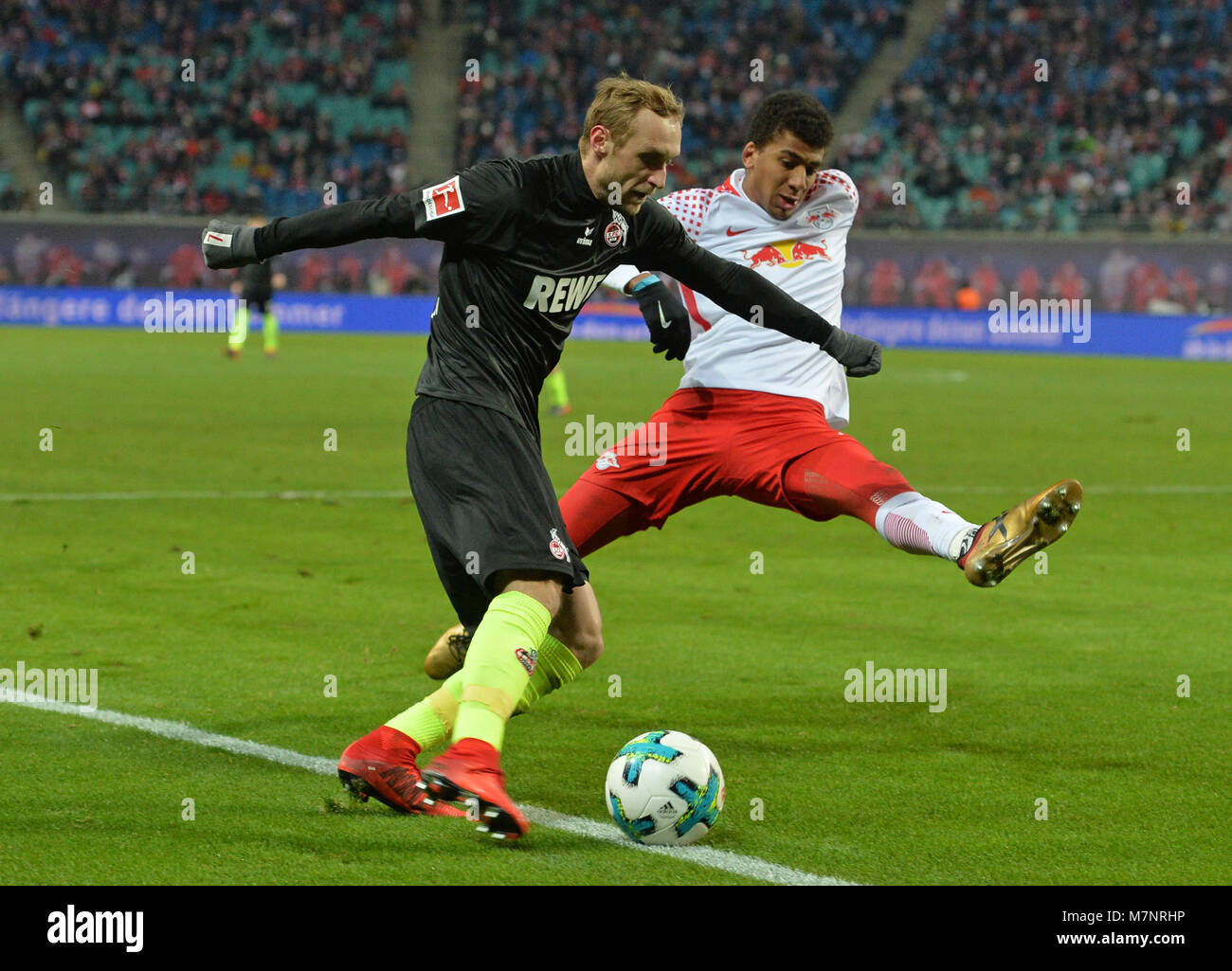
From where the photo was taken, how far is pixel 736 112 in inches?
1565

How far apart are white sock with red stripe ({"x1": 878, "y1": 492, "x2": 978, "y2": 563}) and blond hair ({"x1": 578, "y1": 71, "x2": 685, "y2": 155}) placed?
5.78ft

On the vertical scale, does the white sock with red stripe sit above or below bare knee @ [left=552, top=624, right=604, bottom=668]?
above

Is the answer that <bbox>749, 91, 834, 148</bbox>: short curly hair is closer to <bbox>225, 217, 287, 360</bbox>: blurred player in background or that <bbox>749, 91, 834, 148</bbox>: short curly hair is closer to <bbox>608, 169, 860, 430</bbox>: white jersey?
<bbox>608, 169, 860, 430</bbox>: white jersey

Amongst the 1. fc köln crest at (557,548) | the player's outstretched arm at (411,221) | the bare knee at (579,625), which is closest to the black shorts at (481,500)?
the 1. fc köln crest at (557,548)

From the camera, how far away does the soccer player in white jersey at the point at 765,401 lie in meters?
5.83

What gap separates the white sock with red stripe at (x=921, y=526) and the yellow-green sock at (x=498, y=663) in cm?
165

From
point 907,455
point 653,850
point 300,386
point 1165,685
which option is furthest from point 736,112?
point 653,850

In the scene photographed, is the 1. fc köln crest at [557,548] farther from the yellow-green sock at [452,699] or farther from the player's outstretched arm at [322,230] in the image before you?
the player's outstretched arm at [322,230]

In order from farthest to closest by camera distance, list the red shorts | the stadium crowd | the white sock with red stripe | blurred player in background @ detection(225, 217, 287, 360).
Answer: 1. the stadium crowd
2. blurred player in background @ detection(225, 217, 287, 360)
3. the red shorts
4. the white sock with red stripe

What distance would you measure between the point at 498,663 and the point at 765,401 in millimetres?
2185

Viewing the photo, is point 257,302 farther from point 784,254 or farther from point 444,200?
point 444,200

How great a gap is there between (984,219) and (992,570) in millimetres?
30493

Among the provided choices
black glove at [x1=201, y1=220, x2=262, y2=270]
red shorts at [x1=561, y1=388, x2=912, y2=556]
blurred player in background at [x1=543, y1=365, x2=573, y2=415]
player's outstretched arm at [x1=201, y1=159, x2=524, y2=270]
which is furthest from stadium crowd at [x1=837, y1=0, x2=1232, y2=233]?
black glove at [x1=201, y1=220, x2=262, y2=270]

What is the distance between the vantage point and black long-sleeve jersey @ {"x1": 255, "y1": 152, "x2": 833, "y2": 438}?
4543mm
